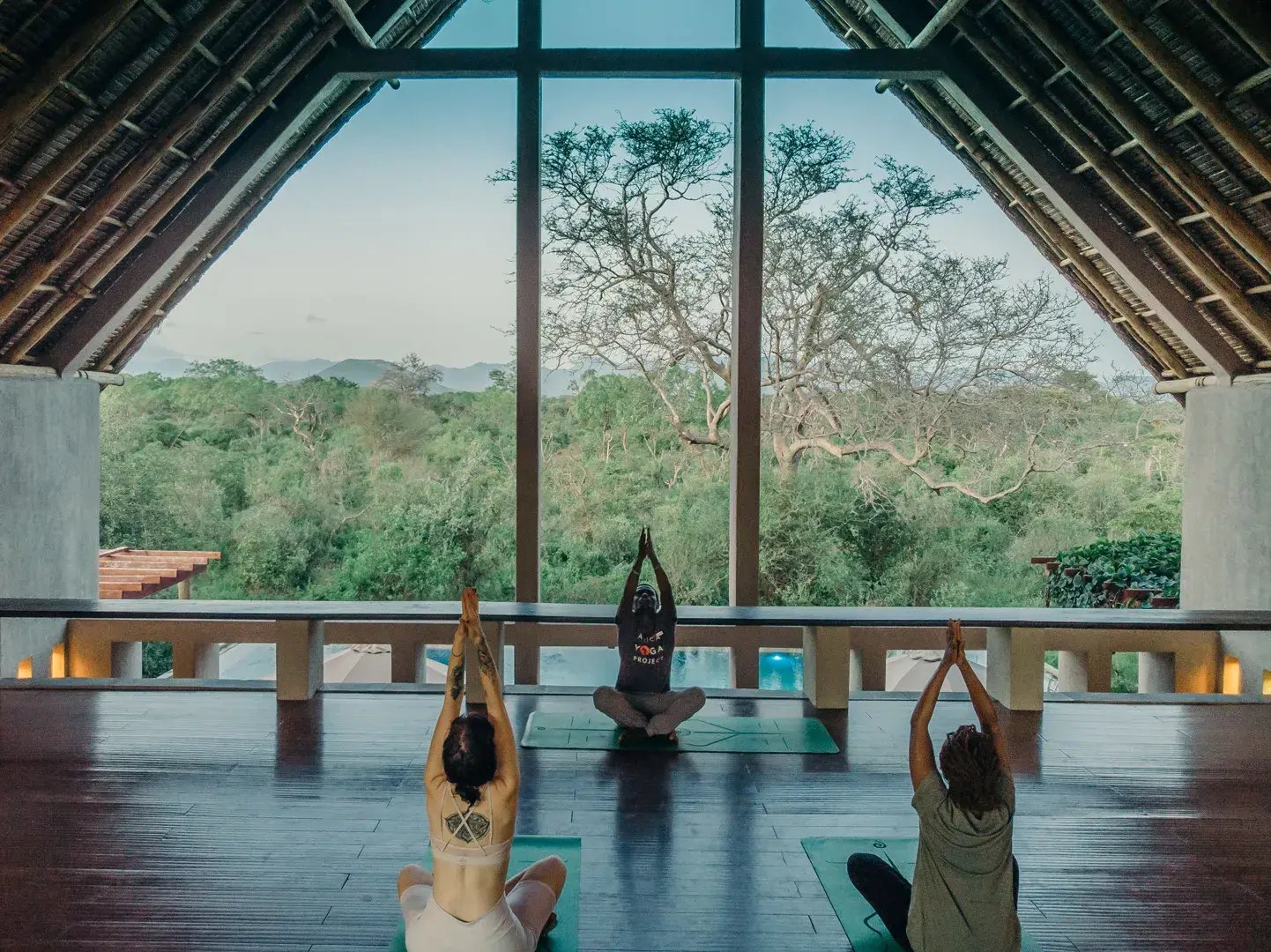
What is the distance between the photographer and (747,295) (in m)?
5.84

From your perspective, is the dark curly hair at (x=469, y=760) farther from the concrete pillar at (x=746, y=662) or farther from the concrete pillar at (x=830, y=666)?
the concrete pillar at (x=746, y=662)

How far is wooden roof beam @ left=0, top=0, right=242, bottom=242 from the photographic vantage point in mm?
4395

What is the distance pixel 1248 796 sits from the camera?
3.17 metres

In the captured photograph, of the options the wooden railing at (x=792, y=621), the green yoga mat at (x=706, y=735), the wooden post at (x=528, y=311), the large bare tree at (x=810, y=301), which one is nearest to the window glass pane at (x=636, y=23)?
the large bare tree at (x=810, y=301)

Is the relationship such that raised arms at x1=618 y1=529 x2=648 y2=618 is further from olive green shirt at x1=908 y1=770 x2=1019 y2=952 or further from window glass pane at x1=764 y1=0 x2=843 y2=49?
window glass pane at x1=764 y1=0 x2=843 y2=49

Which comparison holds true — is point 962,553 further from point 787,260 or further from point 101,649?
point 101,649

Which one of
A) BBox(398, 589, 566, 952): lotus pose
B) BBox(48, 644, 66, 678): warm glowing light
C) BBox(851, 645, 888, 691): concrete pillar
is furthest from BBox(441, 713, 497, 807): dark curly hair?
BBox(48, 644, 66, 678): warm glowing light

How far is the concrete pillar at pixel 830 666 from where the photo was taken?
4062 mm

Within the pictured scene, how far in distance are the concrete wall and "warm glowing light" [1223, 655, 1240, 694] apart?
27.4 feet

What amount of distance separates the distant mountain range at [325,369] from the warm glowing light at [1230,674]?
951 centimetres

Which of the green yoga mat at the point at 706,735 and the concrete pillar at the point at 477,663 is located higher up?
the concrete pillar at the point at 477,663

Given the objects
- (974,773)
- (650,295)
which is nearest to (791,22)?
(650,295)

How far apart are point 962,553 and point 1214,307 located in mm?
6360

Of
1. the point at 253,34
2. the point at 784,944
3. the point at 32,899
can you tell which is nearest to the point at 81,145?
the point at 253,34
